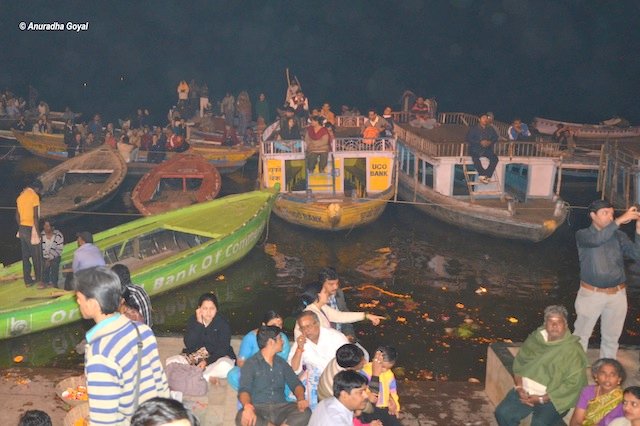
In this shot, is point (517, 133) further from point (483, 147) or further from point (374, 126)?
point (374, 126)

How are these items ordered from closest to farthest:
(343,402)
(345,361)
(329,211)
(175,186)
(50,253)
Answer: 1. (343,402)
2. (345,361)
3. (50,253)
4. (329,211)
5. (175,186)

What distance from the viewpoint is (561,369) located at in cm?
629

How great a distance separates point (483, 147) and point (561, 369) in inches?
523

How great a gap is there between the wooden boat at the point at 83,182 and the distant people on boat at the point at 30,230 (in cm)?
697

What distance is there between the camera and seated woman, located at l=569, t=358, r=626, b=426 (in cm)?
579

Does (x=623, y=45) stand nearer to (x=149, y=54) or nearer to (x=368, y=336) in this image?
(x=149, y=54)

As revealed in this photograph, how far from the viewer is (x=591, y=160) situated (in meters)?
24.8

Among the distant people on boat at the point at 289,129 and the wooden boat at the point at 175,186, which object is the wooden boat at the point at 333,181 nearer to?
the distant people on boat at the point at 289,129

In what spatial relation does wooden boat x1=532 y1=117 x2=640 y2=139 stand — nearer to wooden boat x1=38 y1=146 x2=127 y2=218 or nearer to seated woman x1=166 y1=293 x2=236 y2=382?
wooden boat x1=38 y1=146 x2=127 y2=218

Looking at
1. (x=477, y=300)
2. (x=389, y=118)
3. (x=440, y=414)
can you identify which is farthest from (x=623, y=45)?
(x=440, y=414)

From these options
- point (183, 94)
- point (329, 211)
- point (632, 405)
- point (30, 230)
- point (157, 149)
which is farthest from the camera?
point (183, 94)

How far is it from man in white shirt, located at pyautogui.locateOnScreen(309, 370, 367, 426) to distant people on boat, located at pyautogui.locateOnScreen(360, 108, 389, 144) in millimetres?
15384

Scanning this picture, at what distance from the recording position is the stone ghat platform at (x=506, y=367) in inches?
291

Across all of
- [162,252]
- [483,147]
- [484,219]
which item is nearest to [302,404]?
[162,252]
